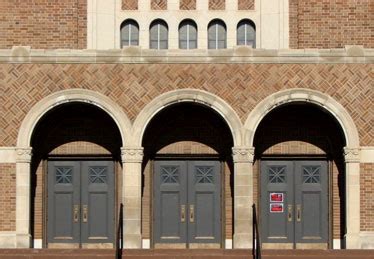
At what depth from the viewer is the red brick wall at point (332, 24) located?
23984 mm

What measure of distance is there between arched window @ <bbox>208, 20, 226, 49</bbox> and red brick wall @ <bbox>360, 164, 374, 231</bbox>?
Answer: 537 centimetres

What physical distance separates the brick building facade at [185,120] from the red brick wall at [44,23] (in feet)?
0.09

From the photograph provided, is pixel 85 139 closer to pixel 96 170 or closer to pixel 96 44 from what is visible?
pixel 96 170

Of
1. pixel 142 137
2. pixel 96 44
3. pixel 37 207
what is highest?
pixel 96 44

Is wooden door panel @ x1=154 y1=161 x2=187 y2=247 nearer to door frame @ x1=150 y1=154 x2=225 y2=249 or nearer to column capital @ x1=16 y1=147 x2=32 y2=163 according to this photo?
Answer: door frame @ x1=150 y1=154 x2=225 y2=249

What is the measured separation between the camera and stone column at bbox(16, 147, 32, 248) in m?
21.4

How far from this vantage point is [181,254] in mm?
19641

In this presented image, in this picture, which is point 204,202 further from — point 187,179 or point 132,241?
point 132,241

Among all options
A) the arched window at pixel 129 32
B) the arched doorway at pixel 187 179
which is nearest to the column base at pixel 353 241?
the arched doorway at pixel 187 179

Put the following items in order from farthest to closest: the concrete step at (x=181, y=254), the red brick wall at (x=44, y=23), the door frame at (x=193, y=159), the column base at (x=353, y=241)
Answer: the red brick wall at (x=44, y=23) < the door frame at (x=193, y=159) < the column base at (x=353, y=241) < the concrete step at (x=181, y=254)

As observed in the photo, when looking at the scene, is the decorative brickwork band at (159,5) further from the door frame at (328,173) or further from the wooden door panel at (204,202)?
the door frame at (328,173)

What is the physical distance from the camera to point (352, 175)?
70.6 feet

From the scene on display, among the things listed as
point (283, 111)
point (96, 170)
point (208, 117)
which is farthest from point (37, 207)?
point (283, 111)

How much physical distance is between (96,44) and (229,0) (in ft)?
12.1
